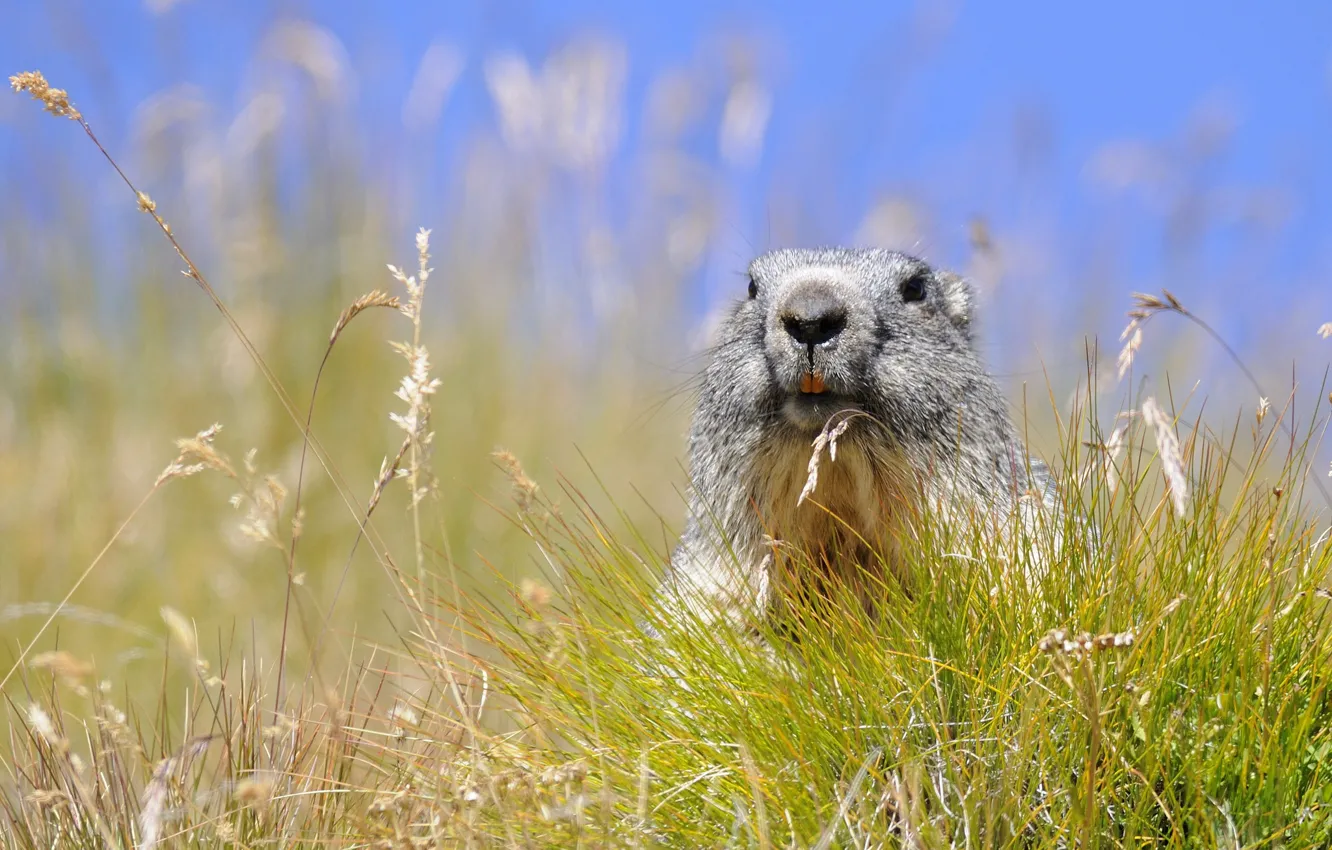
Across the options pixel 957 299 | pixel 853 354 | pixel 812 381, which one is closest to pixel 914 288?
pixel 957 299

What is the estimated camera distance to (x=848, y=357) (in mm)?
3736

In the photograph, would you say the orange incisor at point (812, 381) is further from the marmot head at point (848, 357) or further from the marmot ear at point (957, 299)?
the marmot ear at point (957, 299)

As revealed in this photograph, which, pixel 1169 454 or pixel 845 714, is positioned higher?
pixel 1169 454

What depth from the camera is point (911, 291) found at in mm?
4477

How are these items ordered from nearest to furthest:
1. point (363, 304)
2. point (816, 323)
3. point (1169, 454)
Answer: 1. point (1169, 454)
2. point (363, 304)
3. point (816, 323)

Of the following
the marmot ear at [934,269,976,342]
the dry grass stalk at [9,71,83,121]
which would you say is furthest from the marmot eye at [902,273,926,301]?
the dry grass stalk at [9,71,83,121]

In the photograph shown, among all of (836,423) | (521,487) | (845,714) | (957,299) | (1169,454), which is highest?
(957,299)

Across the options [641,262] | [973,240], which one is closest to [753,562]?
[973,240]

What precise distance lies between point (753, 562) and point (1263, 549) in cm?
170

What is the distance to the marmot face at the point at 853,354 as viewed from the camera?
147 inches

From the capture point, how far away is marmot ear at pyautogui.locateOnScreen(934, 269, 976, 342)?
4770 millimetres

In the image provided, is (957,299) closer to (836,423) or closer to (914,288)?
(914,288)

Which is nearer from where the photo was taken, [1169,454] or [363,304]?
[1169,454]

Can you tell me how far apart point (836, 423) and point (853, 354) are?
0.22 meters
